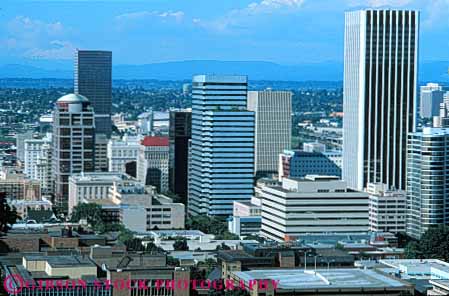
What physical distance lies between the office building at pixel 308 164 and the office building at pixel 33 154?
11029 mm

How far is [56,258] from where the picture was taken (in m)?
27.6

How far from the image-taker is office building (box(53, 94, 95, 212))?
177ft

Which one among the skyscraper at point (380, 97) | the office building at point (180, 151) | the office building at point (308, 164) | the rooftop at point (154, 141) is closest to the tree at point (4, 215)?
the skyscraper at point (380, 97)

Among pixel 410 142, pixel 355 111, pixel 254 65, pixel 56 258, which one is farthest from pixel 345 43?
pixel 56 258

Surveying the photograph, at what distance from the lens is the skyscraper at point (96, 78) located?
3319 inches

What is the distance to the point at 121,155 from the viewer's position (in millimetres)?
64062

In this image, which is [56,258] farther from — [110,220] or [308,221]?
[110,220]

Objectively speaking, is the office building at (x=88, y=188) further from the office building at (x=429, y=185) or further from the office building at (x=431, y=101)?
the office building at (x=431, y=101)

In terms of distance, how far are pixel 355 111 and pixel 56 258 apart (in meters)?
24.5

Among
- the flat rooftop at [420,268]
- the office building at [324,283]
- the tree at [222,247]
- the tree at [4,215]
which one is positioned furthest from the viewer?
the tree at [222,247]

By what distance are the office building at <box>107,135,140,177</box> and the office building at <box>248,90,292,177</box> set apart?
20.0ft

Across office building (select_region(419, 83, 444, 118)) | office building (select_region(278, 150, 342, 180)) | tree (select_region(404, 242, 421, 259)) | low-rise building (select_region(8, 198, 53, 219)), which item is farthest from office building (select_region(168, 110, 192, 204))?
tree (select_region(404, 242, 421, 259))

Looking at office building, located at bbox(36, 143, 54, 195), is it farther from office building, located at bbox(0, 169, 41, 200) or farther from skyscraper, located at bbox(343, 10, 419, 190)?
skyscraper, located at bbox(343, 10, 419, 190)

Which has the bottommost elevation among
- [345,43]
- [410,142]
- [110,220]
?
[110,220]
